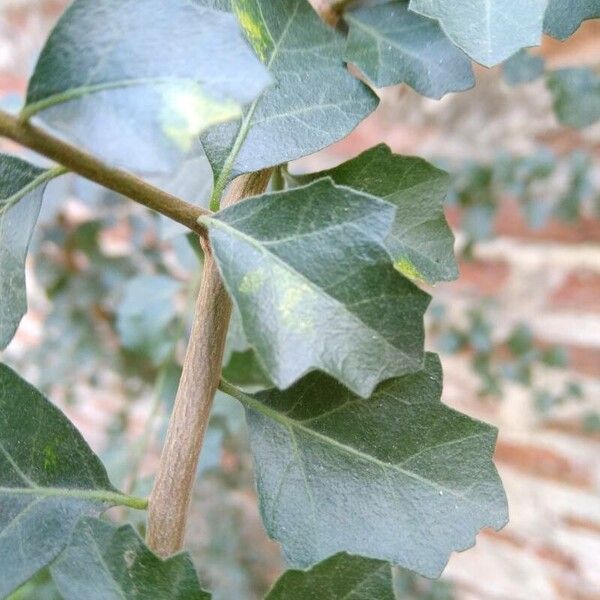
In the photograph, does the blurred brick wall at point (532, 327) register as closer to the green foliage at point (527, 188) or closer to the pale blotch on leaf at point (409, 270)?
the green foliage at point (527, 188)

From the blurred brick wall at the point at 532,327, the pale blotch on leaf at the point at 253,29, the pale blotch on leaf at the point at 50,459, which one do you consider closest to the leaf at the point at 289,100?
the pale blotch on leaf at the point at 253,29

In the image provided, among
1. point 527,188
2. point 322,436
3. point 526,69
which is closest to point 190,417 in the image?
point 322,436

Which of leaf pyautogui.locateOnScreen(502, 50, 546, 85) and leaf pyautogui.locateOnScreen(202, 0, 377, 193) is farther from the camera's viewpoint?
leaf pyautogui.locateOnScreen(502, 50, 546, 85)

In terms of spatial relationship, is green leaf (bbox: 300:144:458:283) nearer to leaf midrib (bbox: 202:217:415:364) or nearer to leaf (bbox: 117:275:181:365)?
leaf midrib (bbox: 202:217:415:364)

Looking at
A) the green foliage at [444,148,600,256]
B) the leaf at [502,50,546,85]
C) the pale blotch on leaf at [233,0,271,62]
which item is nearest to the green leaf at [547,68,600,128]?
the leaf at [502,50,546,85]

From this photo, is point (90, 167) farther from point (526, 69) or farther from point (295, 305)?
point (526, 69)

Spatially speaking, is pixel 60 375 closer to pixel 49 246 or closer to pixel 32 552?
pixel 49 246
